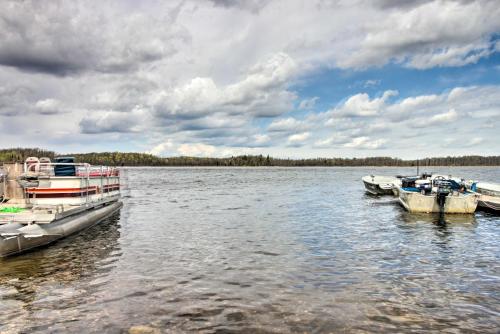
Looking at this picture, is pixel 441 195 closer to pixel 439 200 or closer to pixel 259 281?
pixel 439 200

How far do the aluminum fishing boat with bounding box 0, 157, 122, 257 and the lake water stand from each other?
63 cm

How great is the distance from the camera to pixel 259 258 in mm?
13531

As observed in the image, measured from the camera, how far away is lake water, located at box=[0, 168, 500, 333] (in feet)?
25.8

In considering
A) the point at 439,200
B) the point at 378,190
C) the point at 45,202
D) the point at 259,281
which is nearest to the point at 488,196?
the point at 439,200

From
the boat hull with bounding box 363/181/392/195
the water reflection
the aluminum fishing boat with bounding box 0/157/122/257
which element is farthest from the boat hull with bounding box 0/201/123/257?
the boat hull with bounding box 363/181/392/195

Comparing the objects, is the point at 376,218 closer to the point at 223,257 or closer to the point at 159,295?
the point at 223,257

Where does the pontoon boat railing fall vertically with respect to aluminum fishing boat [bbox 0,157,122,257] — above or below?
above

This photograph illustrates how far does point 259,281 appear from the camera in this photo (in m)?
10.7

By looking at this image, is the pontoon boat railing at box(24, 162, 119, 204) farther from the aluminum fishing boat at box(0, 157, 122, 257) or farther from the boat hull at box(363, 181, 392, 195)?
the boat hull at box(363, 181, 392, 195)

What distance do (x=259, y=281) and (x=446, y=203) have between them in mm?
18401

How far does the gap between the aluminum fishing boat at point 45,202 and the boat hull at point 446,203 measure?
20224 millimetres

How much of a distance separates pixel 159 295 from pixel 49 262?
572cm

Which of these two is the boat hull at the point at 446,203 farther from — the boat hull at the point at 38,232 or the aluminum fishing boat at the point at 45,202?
the boat hull at the point at 38,232

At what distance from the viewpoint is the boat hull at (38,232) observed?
1314 centimetres
